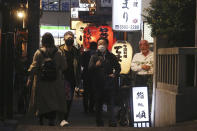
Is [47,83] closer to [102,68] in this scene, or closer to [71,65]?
[71,65]

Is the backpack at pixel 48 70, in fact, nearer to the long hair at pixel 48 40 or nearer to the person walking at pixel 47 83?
the person walking at pixel 47 83

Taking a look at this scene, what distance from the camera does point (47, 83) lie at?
9727mm

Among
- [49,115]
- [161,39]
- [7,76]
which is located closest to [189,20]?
[161,39]

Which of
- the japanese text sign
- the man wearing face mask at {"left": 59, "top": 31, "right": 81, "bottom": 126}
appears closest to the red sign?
the japanese text sign

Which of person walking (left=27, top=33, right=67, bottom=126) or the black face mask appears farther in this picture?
the black face mask

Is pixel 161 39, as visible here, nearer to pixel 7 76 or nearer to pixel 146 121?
pixel 146 121

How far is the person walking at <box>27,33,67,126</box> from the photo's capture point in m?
9.71

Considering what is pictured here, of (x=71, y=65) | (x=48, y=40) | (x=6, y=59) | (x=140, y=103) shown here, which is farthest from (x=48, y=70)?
(x=140, y=103)

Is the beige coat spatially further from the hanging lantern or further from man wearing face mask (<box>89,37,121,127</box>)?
the hanging lantern

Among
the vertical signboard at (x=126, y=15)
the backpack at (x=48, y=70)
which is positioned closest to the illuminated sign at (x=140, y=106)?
the backpack at (x=48, y=70)

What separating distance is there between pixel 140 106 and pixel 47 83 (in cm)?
336

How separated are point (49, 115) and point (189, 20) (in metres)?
3.84

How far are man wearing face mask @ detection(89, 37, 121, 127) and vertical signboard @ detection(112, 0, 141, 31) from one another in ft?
23.1

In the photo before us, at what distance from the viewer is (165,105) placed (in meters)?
10.2
